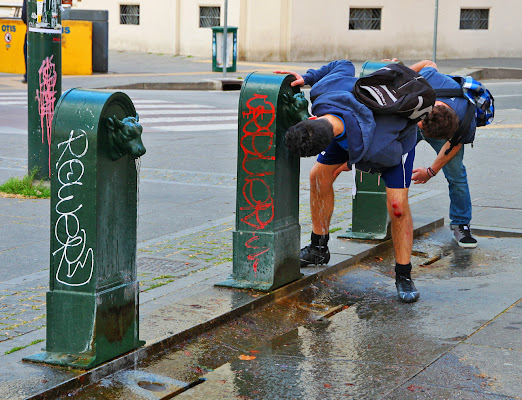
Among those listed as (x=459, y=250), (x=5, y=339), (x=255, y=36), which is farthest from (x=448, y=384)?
(x=255, y=36)

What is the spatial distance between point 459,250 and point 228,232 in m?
1.74

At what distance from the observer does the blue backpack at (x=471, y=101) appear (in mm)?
6293

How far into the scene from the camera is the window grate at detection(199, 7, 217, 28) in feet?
87.0

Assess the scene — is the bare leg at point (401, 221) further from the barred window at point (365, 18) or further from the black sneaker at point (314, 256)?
the barred window at point (365, 18)

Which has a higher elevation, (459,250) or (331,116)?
(331,116)

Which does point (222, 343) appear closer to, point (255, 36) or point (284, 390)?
point (284, 390)

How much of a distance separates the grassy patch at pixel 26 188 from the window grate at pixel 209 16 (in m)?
19.1

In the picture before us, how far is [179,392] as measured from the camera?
3.92m

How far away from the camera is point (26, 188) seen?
8.08m

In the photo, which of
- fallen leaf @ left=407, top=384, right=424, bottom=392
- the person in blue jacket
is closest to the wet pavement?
fallen leaf @ left=407, top=384, right=424, bottom=392

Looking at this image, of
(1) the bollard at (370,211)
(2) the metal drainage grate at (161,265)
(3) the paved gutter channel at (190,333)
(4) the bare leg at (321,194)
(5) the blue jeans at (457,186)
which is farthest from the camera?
(5) the blue jeans at (457,186)

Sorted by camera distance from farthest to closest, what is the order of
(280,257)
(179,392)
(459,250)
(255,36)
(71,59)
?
(255,36) → (71,59) → (459,250) → (280,257) → (179,392)

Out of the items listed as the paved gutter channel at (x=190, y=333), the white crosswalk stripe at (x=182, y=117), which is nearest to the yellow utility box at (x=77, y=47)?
the white crosswalk stripe at (x=182, y=117)

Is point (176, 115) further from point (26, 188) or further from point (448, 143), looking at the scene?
point (448, 143)
